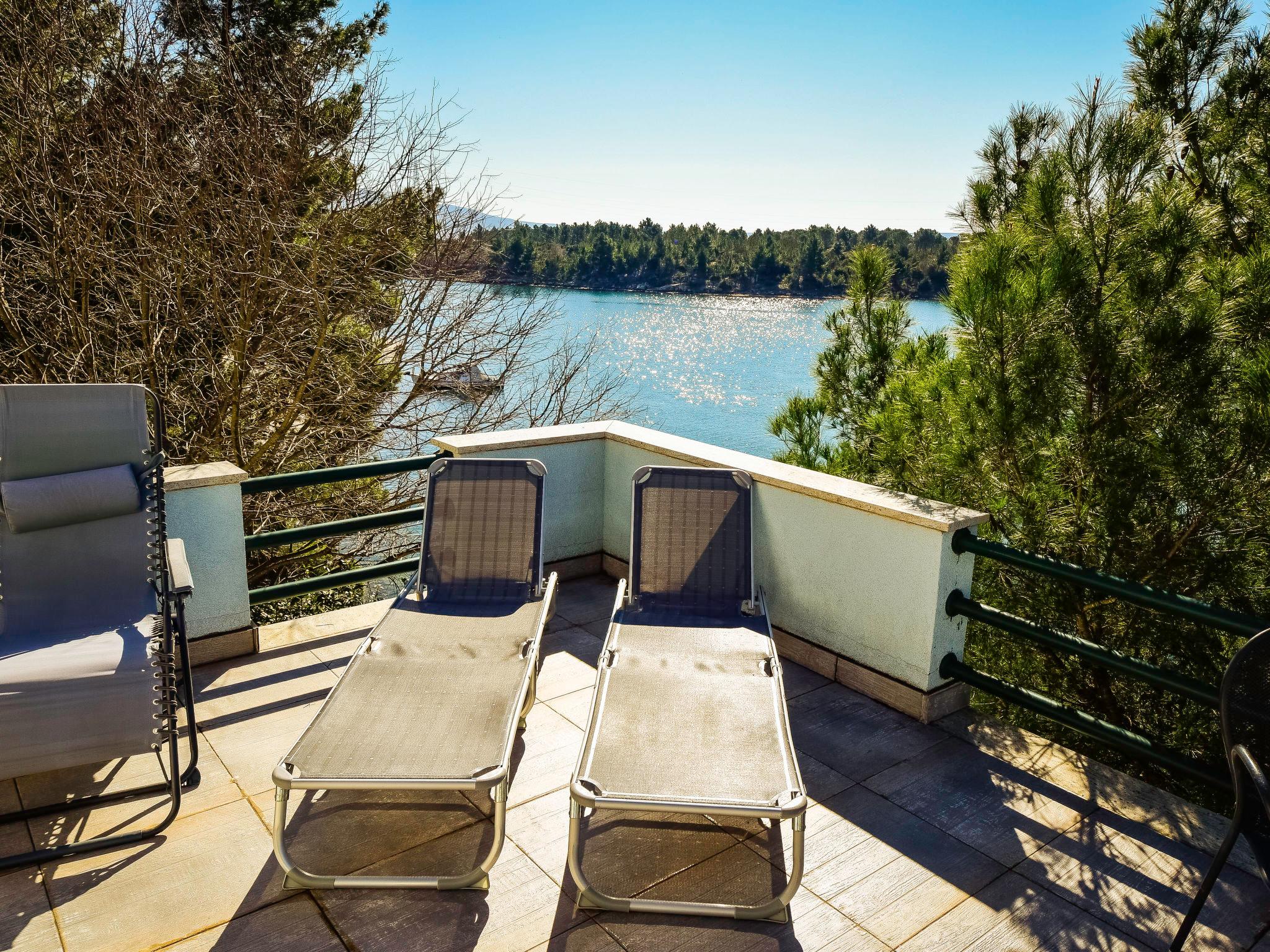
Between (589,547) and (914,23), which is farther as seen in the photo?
(914,23)

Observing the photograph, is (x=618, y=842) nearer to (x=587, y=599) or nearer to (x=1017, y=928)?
(x=1017, y=928)

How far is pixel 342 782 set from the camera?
232cm

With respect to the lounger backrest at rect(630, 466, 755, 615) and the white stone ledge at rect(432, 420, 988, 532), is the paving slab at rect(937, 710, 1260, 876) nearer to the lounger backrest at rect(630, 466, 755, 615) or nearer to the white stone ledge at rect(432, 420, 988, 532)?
the white stone ledge at rect(432, 420, 988, 532)

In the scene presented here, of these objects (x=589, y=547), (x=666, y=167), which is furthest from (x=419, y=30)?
(x=666, y=167)

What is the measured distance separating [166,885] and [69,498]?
4.93ft

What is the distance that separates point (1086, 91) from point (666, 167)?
91.1 ft

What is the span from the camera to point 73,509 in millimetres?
3066

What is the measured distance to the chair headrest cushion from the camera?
299 centimetres

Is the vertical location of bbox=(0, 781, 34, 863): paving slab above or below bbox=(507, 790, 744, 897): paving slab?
below

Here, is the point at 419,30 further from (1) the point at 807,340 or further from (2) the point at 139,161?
(1) the point at 807,340

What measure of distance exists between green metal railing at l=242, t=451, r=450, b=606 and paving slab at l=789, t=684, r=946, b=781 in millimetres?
2206

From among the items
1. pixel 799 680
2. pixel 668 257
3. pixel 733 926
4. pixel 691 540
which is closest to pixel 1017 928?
pixel 733 926

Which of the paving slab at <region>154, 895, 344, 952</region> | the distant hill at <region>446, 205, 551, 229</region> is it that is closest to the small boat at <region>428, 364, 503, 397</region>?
the distant hill at <region>446, 205, 551, 229</region>

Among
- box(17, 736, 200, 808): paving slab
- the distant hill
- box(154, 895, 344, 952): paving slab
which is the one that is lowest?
box(17, 736, 200, 808): paving slab
